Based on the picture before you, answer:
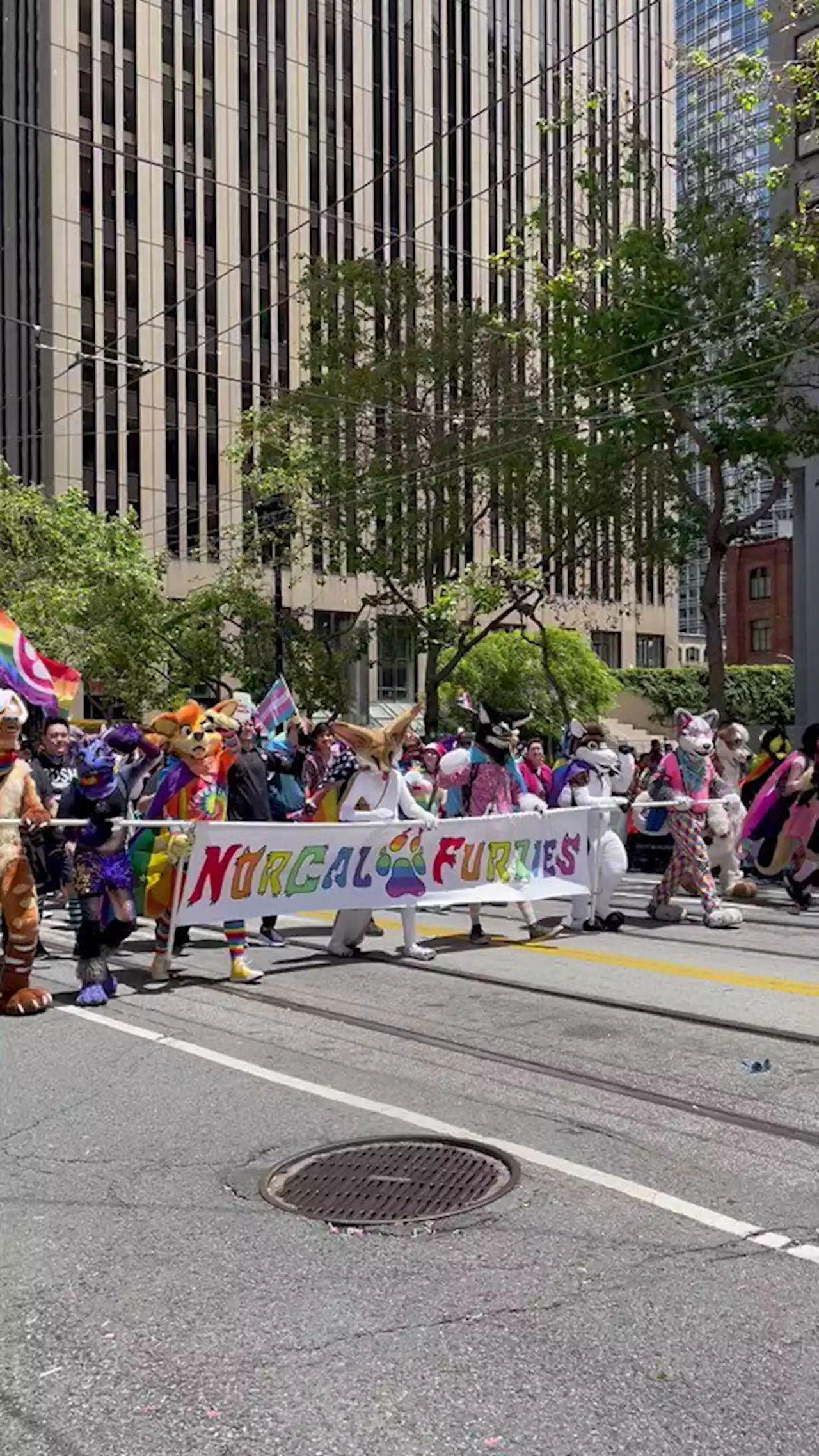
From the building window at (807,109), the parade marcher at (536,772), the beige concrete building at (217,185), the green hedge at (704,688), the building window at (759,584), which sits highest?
the beige concrete building at (217,185)

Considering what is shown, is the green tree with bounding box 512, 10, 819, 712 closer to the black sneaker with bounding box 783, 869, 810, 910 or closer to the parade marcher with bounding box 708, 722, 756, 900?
the parade marcher with bounding box 708, 722, 756, 900

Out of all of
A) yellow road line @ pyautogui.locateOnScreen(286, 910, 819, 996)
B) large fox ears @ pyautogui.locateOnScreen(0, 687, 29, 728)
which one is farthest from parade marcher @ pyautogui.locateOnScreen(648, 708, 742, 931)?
large fox ears @ pyautogui.locateOnScreen(0, 687, 29, 728)

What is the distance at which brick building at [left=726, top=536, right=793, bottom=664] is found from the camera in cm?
7006

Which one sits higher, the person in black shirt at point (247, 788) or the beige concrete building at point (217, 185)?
the beige concrete building at point (217, 185)

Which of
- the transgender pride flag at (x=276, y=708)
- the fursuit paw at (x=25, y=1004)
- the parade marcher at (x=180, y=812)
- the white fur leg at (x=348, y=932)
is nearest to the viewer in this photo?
the fursuit paw at (x=25, y=1004)

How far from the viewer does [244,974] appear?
9.53 meters

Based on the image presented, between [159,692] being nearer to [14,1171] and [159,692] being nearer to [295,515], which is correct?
[295,515]

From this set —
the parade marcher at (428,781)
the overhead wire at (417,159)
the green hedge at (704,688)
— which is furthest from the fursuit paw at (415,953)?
the green hedge at (704,688)

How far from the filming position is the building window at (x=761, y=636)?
71.1 meters

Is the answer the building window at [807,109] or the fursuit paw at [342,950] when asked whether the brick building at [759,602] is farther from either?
the fursuit paw at [342,950]

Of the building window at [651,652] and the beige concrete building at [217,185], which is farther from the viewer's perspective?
the building window at [651,652]

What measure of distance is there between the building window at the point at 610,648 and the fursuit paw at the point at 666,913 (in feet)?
161

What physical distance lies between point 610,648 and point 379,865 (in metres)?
52.8

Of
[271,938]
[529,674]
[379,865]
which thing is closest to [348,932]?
[379,865]
